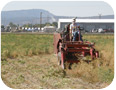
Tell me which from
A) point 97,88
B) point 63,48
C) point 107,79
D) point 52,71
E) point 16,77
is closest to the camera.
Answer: point 97,88

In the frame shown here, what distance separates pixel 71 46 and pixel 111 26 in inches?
2603

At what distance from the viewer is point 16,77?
8406 mm

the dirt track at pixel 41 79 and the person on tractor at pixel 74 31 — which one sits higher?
the person on tractor at pixel 74 31

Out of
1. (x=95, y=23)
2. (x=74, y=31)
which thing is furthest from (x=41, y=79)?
(x=95, y=23)

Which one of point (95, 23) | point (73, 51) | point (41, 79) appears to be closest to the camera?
point (41, 79)

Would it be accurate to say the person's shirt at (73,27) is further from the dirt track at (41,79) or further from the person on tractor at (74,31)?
the dirt track at (41,79)

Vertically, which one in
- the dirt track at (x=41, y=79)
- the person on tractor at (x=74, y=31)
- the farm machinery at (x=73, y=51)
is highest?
the person on tractor at (x=74, y=31)

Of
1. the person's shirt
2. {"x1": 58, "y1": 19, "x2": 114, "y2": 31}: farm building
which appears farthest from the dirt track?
{"x1": 58, "y1": 19, "x2": 114, "y2": 31}: farm building

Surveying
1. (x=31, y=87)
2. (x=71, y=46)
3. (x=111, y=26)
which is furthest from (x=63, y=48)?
(x=111, y=26)

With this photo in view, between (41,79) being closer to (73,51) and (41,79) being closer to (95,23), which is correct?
(73,51)

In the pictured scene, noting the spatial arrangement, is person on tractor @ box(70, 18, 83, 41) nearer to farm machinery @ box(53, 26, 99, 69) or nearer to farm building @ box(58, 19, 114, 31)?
farm machinery @ box(53, 26, 99, 69)

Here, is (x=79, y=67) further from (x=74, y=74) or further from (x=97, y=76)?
(x=97, y=76)

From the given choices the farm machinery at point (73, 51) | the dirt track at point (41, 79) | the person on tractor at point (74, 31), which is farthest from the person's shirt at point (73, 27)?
the dirt track at point (41, 79)

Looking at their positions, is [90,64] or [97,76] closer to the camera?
[97,76]
